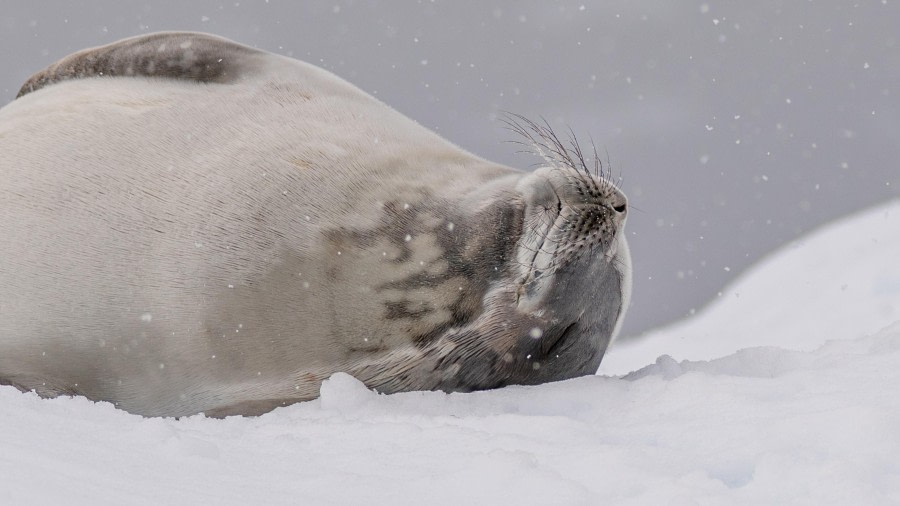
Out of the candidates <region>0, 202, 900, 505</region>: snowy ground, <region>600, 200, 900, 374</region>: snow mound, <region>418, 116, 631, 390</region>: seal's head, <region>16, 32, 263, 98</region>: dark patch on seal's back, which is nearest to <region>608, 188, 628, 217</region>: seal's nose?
<region>418, 116, 631, 390</region>: seal's head

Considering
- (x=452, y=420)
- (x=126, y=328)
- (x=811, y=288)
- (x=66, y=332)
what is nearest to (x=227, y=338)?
(x=126, y=328)

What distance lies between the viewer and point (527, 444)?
2441 mm

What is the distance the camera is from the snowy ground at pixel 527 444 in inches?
75.6

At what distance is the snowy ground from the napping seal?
181 mm

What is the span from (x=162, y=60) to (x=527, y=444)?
244 cm

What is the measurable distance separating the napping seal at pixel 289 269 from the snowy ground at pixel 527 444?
0.18 m

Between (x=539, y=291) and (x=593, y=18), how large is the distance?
816 cm

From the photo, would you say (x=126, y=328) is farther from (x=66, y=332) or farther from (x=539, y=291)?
(x=539, y=291)

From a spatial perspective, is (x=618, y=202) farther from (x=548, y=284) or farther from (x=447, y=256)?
(x=447, y=256)

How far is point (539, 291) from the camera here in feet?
10.1

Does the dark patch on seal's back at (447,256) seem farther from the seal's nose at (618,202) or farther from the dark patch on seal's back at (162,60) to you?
the dark patch on seal's back at (162,60)

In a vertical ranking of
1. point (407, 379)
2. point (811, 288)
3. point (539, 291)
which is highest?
point (539, 291)

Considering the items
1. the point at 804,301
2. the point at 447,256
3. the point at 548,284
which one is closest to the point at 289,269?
the point at 447,256

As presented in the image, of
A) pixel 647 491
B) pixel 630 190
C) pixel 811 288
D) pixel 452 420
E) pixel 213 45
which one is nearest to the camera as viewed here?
pixel 647 491
